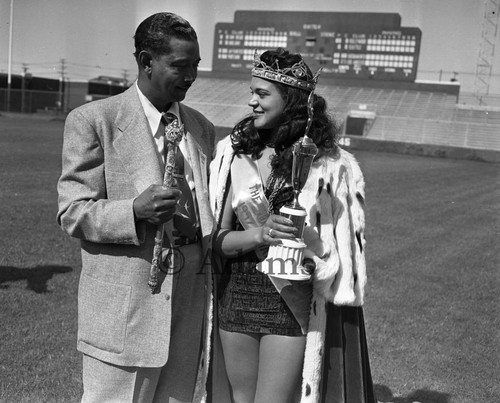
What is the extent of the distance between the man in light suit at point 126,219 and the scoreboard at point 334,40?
1584 inches

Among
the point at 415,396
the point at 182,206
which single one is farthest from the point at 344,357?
the point at 415,396

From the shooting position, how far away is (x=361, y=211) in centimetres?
273

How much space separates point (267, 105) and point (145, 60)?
52 cm

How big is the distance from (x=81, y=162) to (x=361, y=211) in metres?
1.15

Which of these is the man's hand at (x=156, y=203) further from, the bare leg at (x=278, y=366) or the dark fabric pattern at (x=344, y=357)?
the dark fabric pattern at (x=344, y=357)

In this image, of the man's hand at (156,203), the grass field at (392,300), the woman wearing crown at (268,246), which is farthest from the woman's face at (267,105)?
the grass field at (392,300)

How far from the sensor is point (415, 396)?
181 inches

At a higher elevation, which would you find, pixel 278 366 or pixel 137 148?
pixel 137 148

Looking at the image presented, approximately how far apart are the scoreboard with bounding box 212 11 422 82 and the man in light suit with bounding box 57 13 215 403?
40.2 metres

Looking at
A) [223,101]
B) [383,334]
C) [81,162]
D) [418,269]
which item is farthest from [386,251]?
[223,101]

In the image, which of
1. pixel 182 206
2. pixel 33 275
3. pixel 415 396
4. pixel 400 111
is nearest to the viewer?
pixel 182 206

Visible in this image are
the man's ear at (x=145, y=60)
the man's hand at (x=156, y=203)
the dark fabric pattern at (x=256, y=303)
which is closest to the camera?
the man's hand at (x=156, y=203)

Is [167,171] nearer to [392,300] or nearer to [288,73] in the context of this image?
[288,73]

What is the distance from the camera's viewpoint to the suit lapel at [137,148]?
2328mm
